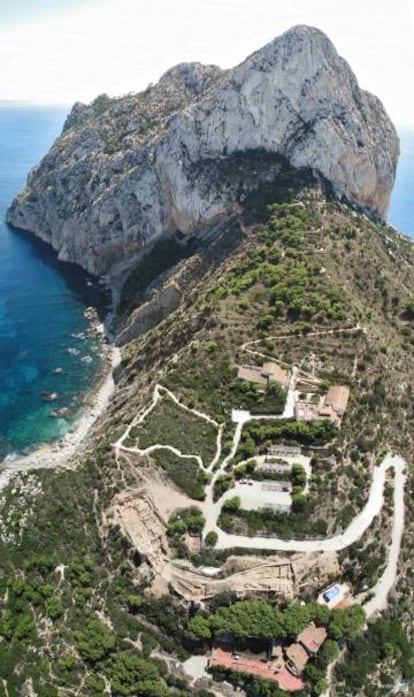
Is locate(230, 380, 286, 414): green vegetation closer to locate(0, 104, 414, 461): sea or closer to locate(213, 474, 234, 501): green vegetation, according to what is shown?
locate(213, 474, 234, 501): green vegetation

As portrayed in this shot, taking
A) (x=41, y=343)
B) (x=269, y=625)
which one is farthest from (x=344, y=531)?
(x=41, y=343)

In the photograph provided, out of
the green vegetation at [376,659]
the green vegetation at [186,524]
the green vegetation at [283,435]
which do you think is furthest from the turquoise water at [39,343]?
the green vegetation at [376,659]

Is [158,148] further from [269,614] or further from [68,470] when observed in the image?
[269,614]

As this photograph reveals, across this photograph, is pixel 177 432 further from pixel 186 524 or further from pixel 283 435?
pixel 283 435

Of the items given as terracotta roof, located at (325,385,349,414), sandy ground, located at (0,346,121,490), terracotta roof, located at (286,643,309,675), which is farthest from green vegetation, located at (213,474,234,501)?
sandy ground, located at (0,346,121,490)

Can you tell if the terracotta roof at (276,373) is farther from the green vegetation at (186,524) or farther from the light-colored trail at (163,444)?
the green vegetation at (186,524)
